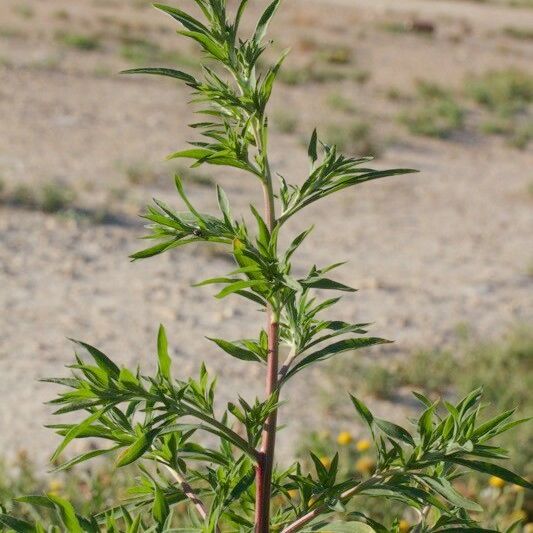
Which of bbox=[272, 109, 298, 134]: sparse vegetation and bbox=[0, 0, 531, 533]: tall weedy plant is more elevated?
bbox=[0, 0, 531, 533]: tall weedy plant

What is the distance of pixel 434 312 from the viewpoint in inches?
223

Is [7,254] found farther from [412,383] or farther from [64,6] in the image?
[64,6]

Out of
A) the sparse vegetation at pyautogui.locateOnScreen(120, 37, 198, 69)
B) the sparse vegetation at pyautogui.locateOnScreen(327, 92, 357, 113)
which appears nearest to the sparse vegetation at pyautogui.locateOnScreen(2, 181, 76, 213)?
the sparse vegetation at pyautogui.locateOnScreen(327, 92, 357, 113)

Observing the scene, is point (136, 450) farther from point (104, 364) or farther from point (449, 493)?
point (449, 493)

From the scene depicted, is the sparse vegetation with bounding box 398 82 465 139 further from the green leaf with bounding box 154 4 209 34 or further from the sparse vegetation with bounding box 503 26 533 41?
the sparse vegetation with bounding box 503 26 533 41

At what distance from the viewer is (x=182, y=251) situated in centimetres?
613

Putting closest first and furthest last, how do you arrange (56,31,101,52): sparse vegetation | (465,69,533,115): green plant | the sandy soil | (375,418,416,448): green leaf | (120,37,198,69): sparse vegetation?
(375,418,416,448): green leaf < the sandy soil < (465,69,533,115): green plant < (120,37,198,69): sparse vegetation < (56,31,101,52): sparse vegetation

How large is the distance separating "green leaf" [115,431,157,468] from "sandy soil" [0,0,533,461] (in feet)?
9.70

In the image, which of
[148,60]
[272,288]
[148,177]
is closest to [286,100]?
[148,60]

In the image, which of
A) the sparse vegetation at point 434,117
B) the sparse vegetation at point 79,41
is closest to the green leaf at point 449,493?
the sparse vegetation at point 434,117

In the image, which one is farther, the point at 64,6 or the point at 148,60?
the point at 64,6

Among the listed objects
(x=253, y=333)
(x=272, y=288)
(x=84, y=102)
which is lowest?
(x=253, y=333)

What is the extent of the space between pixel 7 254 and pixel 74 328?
3.37ft

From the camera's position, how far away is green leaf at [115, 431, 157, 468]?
0.99 m
